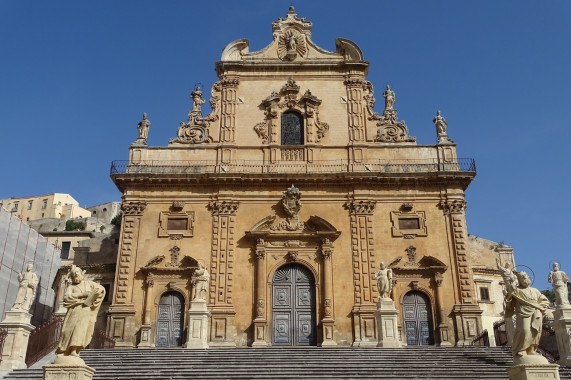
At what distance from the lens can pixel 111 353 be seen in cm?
1683

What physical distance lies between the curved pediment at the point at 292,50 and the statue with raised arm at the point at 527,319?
55.8 ft

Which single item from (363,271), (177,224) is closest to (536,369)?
(363,271)

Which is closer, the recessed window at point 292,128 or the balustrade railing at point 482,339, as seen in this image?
the balustrade railing at point 482,339

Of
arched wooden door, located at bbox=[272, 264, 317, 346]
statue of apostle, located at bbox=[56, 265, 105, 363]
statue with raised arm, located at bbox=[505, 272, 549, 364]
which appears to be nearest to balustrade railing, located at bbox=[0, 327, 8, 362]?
statue of apostle, located at bbox=[56, 265, 105, 363]

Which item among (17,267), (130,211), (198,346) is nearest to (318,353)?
(198,346)

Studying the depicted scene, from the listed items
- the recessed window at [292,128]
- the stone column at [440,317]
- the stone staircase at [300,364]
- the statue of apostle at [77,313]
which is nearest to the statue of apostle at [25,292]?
the stone staircase at [300,364]

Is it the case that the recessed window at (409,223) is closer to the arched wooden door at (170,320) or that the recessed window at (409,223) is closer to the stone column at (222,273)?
the stone column at (222,273)

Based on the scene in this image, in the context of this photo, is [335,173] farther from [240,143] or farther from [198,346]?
[198,346]

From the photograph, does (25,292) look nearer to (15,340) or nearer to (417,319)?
(15,340)

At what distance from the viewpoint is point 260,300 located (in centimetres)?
2147

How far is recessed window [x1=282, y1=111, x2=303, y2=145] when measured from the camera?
25.0 m

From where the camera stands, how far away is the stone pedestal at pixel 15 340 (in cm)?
1541

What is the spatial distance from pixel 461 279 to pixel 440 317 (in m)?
1.76

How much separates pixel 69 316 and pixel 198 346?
26.6 ft
